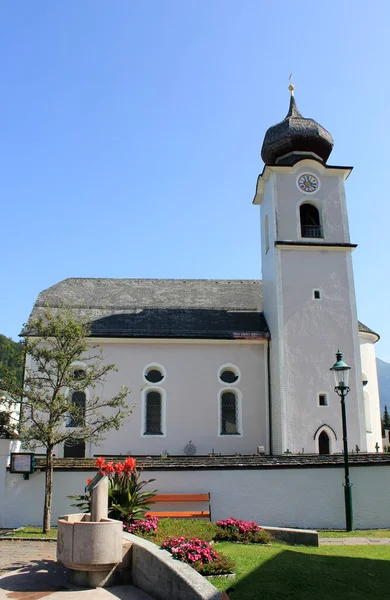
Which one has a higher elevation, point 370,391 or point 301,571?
point 370,391

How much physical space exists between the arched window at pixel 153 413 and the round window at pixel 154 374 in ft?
1.74

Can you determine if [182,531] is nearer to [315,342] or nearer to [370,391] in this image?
[315,342]

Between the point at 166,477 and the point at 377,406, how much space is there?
15.3 metres

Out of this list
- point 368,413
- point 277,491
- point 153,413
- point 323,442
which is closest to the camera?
point 277,491

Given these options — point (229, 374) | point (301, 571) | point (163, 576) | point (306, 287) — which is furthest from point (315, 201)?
point (163, 576)

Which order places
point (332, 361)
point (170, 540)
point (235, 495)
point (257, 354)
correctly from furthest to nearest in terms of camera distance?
1. point (257, 354)
2. point (332, 361)
3. point (235, 495)
4. point (170, 540)

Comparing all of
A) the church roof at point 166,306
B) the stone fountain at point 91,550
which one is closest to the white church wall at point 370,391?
the church roof at point 166,306

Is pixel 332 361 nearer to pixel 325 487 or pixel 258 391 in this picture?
pixel 258 391

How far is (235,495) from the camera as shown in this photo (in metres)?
16.3

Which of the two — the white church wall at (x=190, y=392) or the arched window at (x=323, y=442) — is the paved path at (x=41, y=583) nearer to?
the white church wall at (x=190, y=392)

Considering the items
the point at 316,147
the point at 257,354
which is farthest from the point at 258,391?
the point at 316,147

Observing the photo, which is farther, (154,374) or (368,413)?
(368,413)

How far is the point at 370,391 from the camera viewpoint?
28.1 meters

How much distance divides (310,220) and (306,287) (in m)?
3.67
